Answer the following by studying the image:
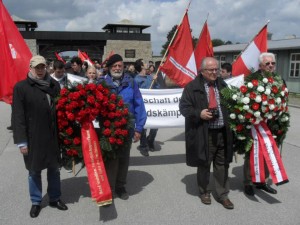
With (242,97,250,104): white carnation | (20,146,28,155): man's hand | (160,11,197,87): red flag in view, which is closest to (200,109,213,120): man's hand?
(242,97,250,104): white carnation

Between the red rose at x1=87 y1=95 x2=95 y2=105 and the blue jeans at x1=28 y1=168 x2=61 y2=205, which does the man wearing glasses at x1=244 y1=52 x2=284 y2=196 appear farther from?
the blue jeans at x1=28 y1=168 x2=61 y2=205

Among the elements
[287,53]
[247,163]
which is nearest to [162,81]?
[247,163]

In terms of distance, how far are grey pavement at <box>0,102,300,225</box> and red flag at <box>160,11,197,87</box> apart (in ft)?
6.68

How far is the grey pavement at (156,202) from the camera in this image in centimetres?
410

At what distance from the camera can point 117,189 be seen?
4.91 metres

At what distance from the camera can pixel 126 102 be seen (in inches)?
184

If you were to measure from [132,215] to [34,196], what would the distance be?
127cm

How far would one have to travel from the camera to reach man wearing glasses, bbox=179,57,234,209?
4.33m

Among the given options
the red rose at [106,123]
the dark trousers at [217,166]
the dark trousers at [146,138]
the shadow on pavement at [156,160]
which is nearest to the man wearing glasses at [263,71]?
the dark trousers at [217,166]

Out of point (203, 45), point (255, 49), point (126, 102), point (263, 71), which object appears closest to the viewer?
point (126, 102)

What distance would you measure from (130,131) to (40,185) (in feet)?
4.44

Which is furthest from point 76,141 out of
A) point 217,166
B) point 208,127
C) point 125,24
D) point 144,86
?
point 125,24

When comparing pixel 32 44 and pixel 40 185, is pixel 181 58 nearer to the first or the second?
pixel 40 185

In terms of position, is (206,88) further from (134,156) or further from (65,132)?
(134,156)
